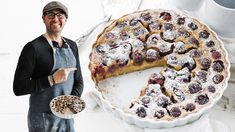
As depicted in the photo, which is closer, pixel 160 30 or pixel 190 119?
pixel 190 119

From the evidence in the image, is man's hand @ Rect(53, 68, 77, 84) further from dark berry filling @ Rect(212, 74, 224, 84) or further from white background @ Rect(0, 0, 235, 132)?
dark berry filling @ Rect(212, 74, 224, 84)

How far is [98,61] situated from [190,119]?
0.63 ft

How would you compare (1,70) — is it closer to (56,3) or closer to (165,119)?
(56,3)

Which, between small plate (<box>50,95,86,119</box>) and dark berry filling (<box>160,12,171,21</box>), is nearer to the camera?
small plate (<box>50,95,86,119</box>)

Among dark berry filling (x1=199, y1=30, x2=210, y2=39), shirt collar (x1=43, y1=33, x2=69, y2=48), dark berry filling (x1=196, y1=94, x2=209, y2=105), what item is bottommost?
dark berry filling (x1=196, y1=94, x2=209, y2=105)

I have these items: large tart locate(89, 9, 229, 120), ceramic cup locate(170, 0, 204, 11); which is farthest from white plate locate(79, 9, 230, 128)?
ceramic cup locate(170, 0, 204, 11)

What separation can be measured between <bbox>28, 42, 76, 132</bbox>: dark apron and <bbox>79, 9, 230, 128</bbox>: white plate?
6 centimetres

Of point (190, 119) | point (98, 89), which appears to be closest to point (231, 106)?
point (190, 119)

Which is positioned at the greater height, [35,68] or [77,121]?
[35,68]

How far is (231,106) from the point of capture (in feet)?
3.07

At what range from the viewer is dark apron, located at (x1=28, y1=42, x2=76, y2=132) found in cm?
83

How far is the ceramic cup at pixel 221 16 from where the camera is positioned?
3.08 ft

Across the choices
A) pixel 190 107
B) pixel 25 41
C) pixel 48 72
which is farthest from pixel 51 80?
pixel 190 107

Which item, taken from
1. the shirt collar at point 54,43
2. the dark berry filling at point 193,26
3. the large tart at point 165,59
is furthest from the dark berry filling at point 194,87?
the shirt collar at point 54,43
